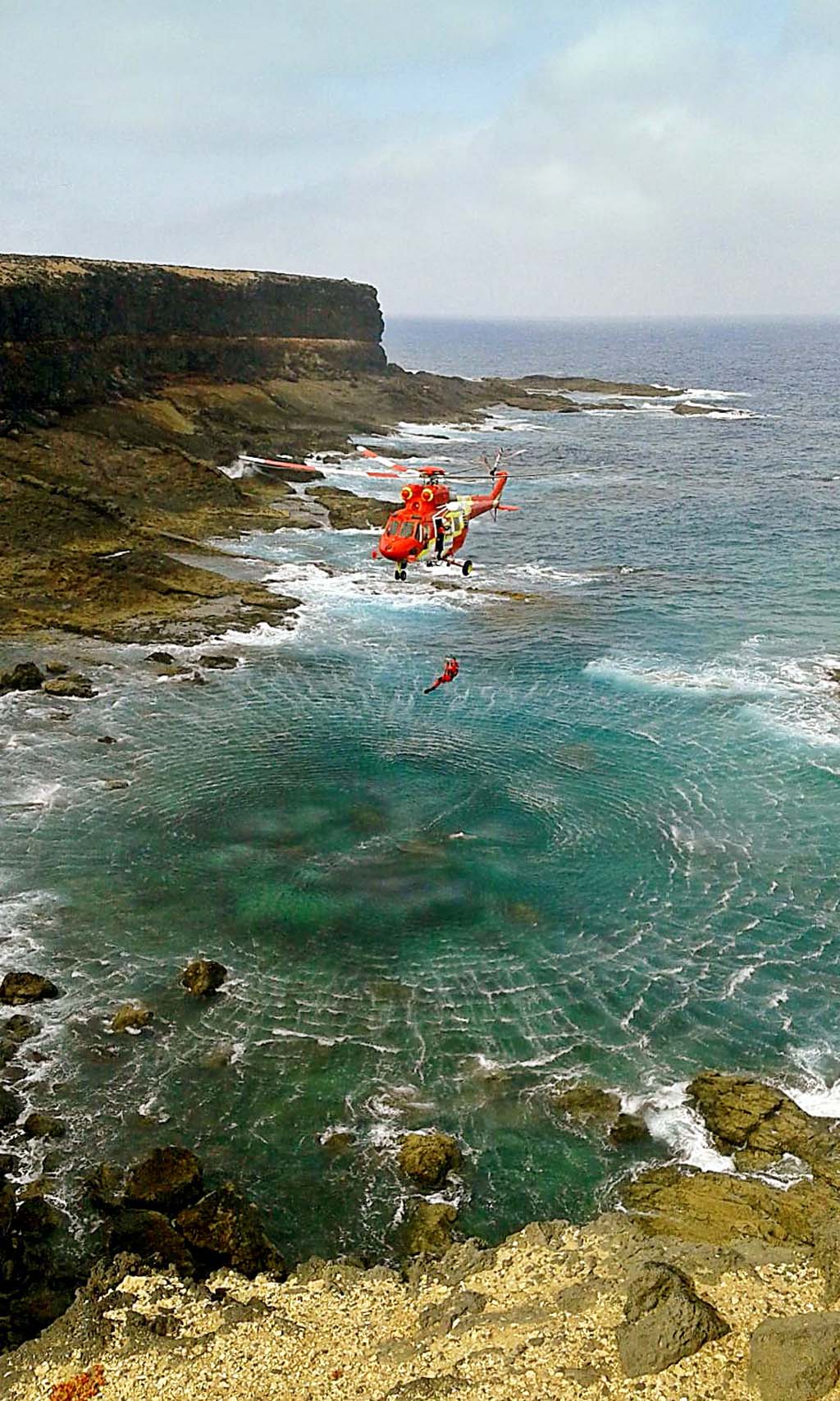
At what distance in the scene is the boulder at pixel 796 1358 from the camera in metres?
15.1

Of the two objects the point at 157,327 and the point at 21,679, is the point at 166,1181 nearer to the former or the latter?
the point at 21,679

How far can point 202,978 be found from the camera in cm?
2892

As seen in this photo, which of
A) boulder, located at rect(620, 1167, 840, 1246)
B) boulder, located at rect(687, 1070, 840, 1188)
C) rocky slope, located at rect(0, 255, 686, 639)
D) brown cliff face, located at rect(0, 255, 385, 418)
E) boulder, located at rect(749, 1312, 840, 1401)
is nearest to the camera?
boulder, located at rect(749, 1312, 840, 1401)

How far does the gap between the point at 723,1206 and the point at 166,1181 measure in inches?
477

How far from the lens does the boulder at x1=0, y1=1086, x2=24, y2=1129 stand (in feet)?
79.6

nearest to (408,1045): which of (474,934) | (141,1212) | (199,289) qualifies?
(474,934)

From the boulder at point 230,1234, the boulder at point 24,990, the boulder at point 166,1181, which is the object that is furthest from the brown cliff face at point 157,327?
the boulder at point 230,1234

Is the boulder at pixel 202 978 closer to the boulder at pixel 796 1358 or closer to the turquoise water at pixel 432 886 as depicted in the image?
the turquoise water at pixel 432 886

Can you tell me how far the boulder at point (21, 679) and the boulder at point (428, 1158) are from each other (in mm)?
31895

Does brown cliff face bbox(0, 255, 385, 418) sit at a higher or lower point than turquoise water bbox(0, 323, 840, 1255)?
higher

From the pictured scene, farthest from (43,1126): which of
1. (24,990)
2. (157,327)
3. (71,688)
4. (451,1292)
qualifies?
(157,327)

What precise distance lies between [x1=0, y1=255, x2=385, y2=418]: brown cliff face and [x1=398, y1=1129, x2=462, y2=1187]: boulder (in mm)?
64456

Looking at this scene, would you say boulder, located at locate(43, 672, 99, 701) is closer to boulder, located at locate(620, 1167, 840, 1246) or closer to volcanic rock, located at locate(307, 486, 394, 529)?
boulder, located at locate(620, 1167, 840, 1246)

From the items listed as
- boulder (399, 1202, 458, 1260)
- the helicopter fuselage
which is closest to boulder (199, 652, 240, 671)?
the helicopter fuselage
